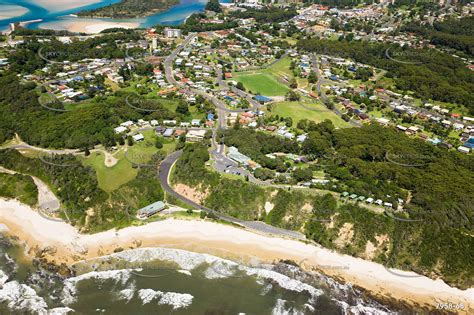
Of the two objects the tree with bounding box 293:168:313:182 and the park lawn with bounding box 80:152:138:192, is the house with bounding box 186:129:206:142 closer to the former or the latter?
the park lawn with bounding box 80:152:138:192

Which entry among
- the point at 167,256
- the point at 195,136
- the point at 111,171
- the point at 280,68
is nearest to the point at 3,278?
the point at 167,256

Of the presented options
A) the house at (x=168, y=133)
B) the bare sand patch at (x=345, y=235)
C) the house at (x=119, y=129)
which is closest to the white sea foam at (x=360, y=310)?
the bare sand patch at (x=345, y=235)

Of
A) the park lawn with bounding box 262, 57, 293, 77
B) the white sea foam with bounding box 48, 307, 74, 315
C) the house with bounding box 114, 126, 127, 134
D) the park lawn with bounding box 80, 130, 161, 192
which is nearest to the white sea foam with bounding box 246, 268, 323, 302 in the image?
the white sea foam with bounding box 48, 307, 74, 315

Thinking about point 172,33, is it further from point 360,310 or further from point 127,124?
point 360,310

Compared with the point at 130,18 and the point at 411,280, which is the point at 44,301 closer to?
the point at 411,280

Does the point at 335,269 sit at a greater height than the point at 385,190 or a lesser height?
lesser

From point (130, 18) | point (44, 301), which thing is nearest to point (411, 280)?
point (44, 301)
